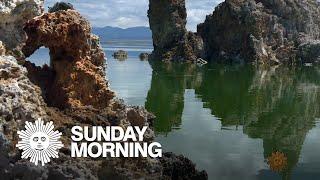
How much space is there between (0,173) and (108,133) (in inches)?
161

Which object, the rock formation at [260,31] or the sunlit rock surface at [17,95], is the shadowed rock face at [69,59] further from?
the rock formation at [260,31]

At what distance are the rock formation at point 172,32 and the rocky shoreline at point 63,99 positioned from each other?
438 ft

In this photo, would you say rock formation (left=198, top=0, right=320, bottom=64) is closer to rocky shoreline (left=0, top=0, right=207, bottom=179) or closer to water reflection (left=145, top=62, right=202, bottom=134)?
water reflection (left=145, top=62, right=202, bottom=134)

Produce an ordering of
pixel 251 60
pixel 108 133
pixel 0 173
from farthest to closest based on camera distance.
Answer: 1. pixel 251 60
2. pixel 108 133
3. pixel 0 173

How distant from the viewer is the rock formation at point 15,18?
818 inches

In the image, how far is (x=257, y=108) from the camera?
61.4 m

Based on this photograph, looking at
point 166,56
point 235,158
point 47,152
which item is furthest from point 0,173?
point 166,56

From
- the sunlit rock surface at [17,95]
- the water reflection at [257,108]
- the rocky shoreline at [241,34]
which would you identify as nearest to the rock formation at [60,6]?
the sunlit rock surface at [17,95]

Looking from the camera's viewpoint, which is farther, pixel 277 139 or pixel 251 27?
pixel 251 27

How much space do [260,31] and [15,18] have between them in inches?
5603

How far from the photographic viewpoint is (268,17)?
164m

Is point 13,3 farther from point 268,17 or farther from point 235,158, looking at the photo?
point 268,17

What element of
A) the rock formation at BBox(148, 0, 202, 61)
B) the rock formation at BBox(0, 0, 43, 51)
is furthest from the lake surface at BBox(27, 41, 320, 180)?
the rock formation at BBox(148, 0, 202, 61)

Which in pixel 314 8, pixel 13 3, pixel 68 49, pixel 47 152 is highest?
pixel 314 8
